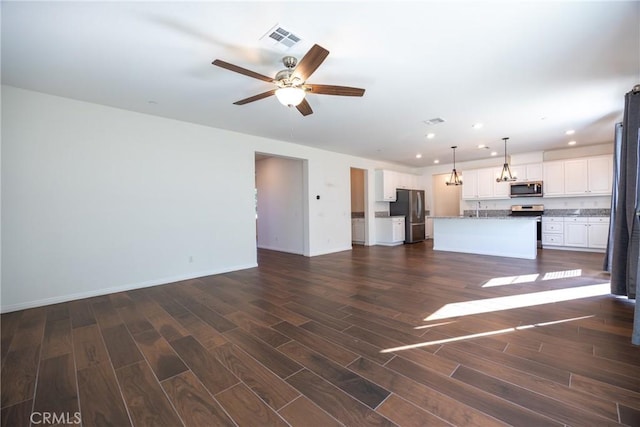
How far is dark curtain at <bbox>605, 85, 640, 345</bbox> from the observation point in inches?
114

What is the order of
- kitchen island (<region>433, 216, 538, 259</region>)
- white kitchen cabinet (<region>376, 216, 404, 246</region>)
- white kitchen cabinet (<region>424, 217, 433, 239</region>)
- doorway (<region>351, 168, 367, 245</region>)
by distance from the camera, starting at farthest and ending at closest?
white kitchen cabinet (<region>424, 217, 433, 239</region>), doorway (<region>351, 168, 367, 245</region>), white kitchen cabinet (<region>376, 216, 404, 246</region>), kitchen island (<region>433, 216, 538, 259</region>)

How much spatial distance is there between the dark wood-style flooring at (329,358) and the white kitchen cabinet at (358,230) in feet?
14.9

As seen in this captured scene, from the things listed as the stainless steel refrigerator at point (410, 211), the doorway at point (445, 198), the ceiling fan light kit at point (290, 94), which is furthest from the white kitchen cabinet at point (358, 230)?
the ceiling fan light kit at point (290, 94)

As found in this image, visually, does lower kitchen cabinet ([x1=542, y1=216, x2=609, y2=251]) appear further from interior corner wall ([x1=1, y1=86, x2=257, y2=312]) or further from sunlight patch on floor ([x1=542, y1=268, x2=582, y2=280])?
interior corner wall ([x1=1, y1=86, x2=257, y2=312])

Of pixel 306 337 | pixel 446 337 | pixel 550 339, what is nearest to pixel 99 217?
pixel 306 337

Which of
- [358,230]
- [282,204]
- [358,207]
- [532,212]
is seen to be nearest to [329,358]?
[282,204]

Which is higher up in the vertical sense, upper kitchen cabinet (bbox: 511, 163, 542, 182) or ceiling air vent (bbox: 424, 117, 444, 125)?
ceiling air vent (bbox: 424, 117, 444, 125)

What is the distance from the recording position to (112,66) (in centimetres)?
270

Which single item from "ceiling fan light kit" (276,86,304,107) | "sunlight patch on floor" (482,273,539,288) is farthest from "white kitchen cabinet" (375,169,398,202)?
"ceiling fan light kit" (276,86,304,107)

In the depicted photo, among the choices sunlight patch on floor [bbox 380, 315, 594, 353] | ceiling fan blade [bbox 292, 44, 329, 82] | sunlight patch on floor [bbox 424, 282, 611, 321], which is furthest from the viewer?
sunlight patch on floor [bbox 424, 282, 611, 321]

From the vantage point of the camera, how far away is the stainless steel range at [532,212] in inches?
276

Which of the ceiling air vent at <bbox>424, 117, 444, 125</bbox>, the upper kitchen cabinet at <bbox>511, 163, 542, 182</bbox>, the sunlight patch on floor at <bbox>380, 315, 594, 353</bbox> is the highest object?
the ceiling air vent at <bbox>424, 117, 444, 125</bbox>

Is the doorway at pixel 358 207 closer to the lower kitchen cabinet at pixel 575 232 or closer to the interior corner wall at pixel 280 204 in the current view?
the interior corner wall at pixel 280 204

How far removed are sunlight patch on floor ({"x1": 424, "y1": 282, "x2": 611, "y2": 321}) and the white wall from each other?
3646 mm
